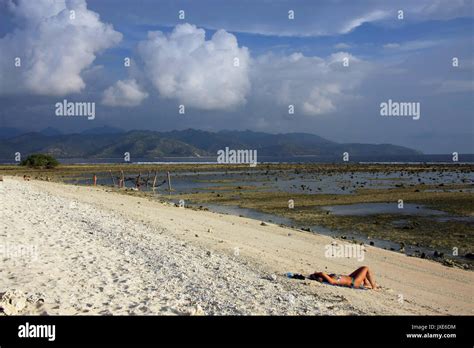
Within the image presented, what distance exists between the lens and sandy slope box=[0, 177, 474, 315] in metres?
9.06

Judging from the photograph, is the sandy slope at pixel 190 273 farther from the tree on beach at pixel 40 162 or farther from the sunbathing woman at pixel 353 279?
the tree on beach at pixel 40 162

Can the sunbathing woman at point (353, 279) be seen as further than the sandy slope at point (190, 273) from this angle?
Yes

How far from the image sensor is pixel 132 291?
376 inches

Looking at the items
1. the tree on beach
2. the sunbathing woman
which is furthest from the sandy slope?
the tree on beach

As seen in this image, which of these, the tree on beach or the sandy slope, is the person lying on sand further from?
the tree on beach

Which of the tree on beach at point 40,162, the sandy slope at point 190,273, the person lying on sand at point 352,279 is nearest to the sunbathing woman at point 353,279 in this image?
A: the person lying on sand at point 352,279

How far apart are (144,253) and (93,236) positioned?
3.28 metres

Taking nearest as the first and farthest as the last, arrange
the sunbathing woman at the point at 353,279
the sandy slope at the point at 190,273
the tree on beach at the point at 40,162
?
1. the sandy slope at the point at 190,273
2. the sunbathing woman at the point at 353,279
3. the tree on beach at the point at 40,162

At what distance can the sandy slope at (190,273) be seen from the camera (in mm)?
9062

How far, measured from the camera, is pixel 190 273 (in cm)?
1172

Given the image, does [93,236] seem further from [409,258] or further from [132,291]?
[409,258]
